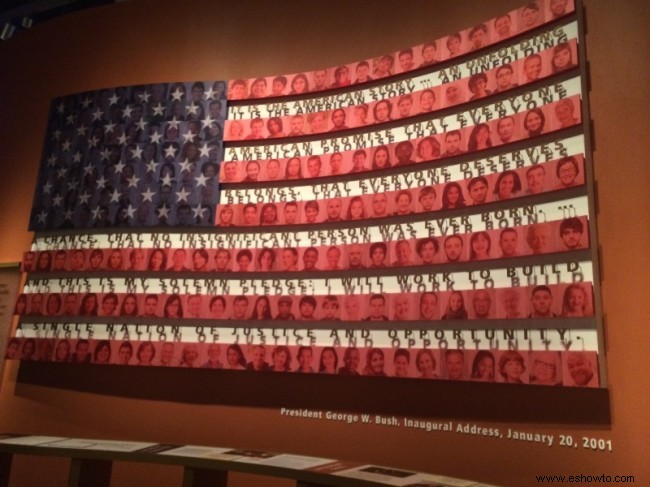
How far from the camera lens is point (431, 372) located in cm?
272

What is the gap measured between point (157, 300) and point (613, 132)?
2665 mm

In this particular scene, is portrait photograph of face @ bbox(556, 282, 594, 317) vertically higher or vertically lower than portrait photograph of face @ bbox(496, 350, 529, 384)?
higher

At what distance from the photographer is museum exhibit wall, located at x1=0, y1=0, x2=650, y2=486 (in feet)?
7.80

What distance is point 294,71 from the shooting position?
11.8 ft

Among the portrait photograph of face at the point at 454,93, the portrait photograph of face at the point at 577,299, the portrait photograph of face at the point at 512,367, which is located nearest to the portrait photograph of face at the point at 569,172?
the portrait photograph of face at the point at 577,299

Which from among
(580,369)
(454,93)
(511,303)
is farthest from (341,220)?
(580,369)

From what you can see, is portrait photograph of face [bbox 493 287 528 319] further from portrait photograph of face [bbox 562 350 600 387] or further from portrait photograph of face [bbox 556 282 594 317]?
portrait photograph of face [bbox 562 350 600 387]

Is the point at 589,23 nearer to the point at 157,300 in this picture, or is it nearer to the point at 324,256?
the point at 324,256

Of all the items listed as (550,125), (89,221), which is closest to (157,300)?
(89,221)

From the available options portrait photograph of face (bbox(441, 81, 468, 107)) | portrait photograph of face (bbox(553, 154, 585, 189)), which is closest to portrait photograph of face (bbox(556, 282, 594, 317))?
portrait photograph of face (bbox(553, 154, 585, 189))

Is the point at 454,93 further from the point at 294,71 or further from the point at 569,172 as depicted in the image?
the point at 294,71

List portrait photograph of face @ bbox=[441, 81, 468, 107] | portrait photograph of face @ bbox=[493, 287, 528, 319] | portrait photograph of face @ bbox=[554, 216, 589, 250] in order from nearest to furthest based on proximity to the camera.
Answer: portrait photograph of face @ bbox=[554, 216, 589, 250] → portrait photograph of face @ bbox=[493, 287, 528, 319] → portrait photograph of face @ bbox=[441, 81, 468, 107]

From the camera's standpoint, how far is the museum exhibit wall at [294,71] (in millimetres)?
2379

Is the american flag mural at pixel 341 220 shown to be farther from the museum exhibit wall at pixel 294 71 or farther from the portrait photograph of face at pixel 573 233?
the museum exhibit wall at pixel 294 71
